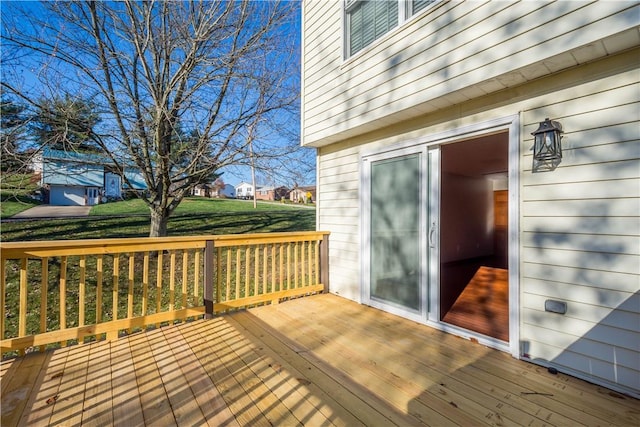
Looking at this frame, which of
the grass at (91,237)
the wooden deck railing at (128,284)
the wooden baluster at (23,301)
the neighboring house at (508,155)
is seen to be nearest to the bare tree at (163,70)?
the grass at (91,237)

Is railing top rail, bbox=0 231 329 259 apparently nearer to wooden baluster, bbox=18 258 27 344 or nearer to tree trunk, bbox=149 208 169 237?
wooden baluster, bbox=18 258 27 344

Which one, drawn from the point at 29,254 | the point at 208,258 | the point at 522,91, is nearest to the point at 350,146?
the point at 522,91

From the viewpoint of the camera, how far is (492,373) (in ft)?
7.36

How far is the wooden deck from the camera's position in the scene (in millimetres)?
1773

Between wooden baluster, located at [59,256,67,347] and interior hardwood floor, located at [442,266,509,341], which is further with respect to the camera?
interior hardwood floor, located at [442,266,509,341]

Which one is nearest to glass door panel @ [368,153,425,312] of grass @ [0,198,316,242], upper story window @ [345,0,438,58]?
upper story window @ [345,0,438,58]

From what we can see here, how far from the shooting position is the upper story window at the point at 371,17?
314 centimetres

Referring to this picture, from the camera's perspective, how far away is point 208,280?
3438 mm

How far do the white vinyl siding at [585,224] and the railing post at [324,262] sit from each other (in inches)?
102

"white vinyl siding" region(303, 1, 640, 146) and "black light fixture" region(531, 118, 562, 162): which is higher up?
"white vinyl siding" region(303, 1, 640, 146)

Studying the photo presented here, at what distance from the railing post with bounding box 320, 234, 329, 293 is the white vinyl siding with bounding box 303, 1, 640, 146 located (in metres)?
1.51

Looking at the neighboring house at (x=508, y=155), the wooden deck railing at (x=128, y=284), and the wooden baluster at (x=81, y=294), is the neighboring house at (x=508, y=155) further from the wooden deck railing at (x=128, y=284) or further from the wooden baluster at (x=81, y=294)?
the wooden baluster at (x=81, y=294)

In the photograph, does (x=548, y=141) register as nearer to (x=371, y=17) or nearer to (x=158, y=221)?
(x=371, y=17)

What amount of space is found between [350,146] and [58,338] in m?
3.75
